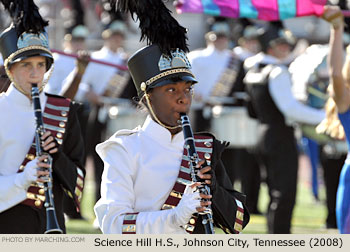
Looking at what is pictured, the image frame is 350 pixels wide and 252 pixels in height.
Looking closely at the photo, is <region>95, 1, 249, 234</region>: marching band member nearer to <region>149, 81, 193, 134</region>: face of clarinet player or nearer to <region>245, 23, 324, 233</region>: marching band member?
<region>149, 81, 193, 134</region>: face of clarinet player

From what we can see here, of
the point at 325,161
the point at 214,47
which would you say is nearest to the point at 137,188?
the point at 325,161

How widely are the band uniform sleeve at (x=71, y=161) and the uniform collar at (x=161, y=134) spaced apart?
0.88 metres

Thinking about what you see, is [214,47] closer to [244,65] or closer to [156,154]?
[244,65]

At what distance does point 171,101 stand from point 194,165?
312 millimetres

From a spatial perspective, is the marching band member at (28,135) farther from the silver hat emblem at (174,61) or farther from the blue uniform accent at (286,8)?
the blue uniform accent at (286,8)

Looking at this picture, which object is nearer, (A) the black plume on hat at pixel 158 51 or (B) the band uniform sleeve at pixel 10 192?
(A) the black plume on hat at pixel 158 51

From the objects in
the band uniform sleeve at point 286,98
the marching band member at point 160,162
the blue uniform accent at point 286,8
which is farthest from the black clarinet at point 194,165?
the band uniform sleeve at point 286,98

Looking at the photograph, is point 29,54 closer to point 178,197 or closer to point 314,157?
point 178,197

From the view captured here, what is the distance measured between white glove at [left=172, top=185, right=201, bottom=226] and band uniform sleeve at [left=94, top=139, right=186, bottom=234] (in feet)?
0.13

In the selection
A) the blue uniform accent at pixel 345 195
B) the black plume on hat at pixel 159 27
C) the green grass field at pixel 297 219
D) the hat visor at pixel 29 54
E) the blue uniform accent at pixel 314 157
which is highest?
the black plume on hat at pixel 159 27

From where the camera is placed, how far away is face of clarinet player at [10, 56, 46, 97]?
5.57 m

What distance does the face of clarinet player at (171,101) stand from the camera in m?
4.69

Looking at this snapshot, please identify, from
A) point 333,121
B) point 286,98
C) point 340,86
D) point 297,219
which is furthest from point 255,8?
point 297,219

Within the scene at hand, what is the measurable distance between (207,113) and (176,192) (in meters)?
7.56
